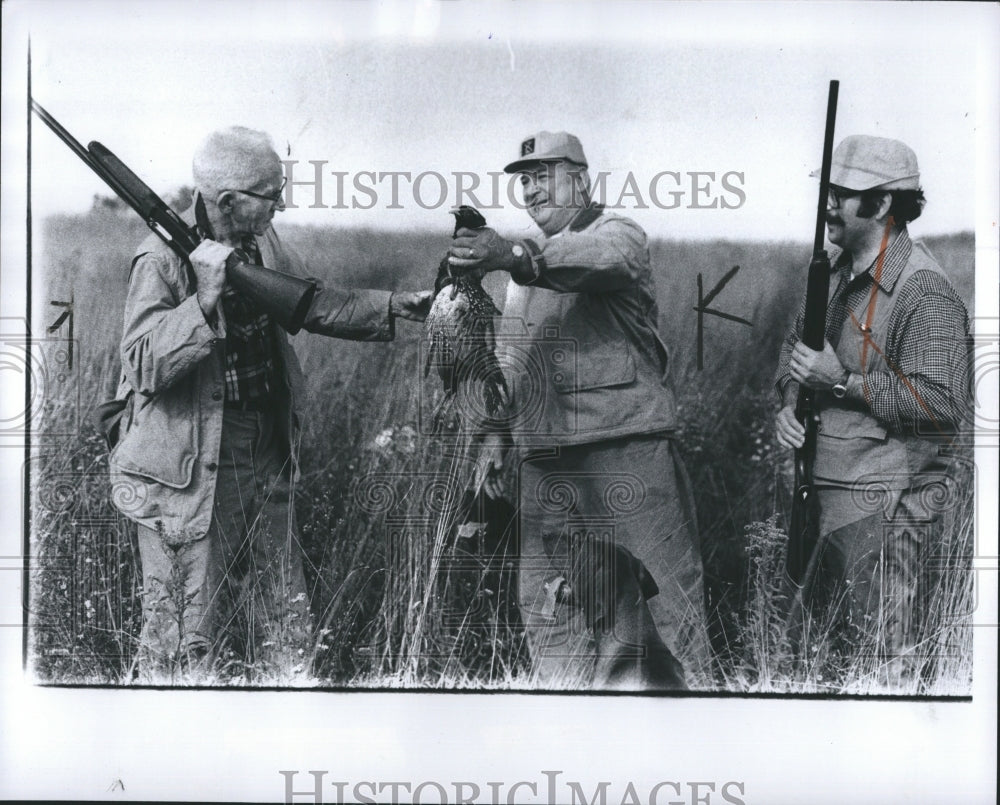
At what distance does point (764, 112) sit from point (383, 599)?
2482 millimetres

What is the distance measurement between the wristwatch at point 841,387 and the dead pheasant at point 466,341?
1304 millimetres

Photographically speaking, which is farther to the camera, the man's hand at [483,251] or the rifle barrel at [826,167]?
the rifle barrel at [826,167]

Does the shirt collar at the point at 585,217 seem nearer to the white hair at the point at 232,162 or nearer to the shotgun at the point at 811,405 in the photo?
the shotgun at the point at 811,405

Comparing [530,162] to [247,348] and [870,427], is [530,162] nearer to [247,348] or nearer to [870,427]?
[247,348]

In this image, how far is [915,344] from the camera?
5.00 m

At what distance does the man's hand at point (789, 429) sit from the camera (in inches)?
200

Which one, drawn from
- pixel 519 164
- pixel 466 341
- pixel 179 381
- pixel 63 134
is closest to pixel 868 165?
pixel 519 164

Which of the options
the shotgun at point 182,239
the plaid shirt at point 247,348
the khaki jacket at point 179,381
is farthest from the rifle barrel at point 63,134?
the plaid shirt at point 247,348

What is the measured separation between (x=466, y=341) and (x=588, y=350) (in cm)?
49

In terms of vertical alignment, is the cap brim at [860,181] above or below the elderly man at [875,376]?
above

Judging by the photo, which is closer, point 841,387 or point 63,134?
point 841,387

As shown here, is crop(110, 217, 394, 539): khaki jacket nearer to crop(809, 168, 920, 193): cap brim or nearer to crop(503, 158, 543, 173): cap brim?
crop(503, 158, 543, 173): cap brim

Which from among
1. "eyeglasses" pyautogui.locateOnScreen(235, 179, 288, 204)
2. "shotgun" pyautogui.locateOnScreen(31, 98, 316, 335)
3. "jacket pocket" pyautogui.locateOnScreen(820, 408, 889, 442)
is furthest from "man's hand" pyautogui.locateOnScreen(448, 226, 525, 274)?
"jacket pocket" pyautogui.locateOnScreen(820, 408, 889, 442)

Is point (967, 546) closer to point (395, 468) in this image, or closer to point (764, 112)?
point (764, 112)
